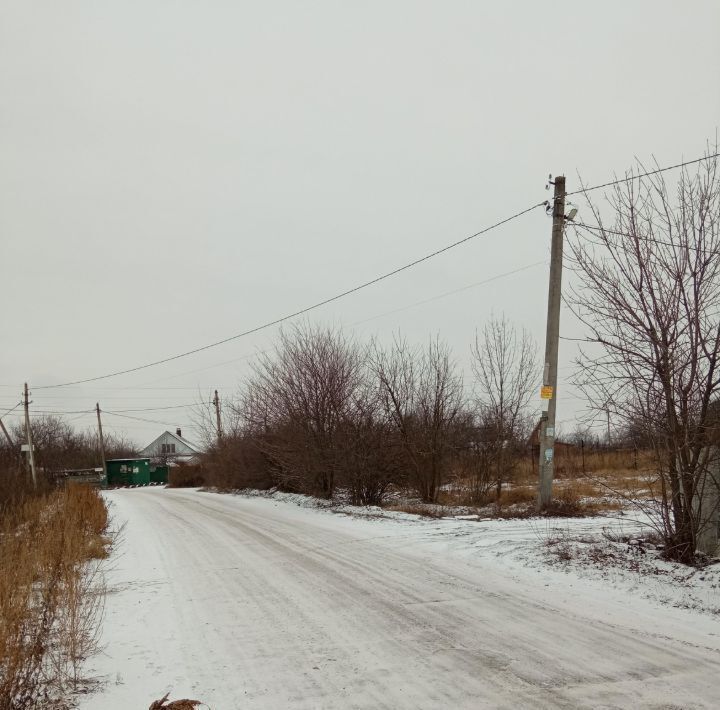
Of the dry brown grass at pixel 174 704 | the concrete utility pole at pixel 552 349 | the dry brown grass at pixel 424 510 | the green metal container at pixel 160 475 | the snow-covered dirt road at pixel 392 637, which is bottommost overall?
the green metal container at pixel 160 475

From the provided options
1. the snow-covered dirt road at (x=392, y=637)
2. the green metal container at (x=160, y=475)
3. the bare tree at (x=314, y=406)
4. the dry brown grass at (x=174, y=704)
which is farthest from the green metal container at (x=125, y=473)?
the dry brown grass at (x=174, y=704)

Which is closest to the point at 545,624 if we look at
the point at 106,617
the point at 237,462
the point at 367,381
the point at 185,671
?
the point at 185,671

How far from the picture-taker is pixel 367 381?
18.9 m

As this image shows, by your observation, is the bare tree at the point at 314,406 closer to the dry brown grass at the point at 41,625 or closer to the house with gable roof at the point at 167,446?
the dry brown grass at the point at 41,625

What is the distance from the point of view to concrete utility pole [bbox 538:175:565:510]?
12.0 metres

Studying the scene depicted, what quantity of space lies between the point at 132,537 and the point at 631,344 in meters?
10.5

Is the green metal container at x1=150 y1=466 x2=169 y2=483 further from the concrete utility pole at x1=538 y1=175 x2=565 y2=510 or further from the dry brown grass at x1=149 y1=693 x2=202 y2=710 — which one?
the dry brown grass at x1=149 y1=693 x2=202 y2=710

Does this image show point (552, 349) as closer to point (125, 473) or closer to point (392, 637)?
point (392, 637)

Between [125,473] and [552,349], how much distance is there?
60.5 m

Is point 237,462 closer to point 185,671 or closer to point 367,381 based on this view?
point 367,381

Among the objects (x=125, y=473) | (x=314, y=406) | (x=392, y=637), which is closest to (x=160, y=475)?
(x=125, y=473)

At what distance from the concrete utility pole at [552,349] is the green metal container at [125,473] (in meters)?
59.3

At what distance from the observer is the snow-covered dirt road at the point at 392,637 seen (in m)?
3.96

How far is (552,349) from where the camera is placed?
12.3 m
